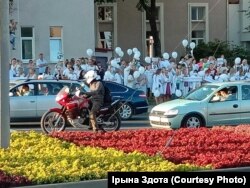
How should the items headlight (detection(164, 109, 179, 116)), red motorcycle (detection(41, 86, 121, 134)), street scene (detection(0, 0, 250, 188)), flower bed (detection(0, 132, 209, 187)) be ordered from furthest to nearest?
headlight (detection(164, 109, 179, 116)), red motorcycle (detection(41, 86, 121, 134)), street scene (detection(0, 0, 250, 188)), flower bed (detection(0, 132, 209, 187))

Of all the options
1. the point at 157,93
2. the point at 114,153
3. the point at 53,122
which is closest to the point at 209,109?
the point at 53,122

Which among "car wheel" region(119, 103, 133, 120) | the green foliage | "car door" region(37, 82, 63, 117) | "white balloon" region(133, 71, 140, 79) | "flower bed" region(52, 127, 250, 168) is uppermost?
the green foliage

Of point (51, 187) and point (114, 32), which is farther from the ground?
point (114, 32)

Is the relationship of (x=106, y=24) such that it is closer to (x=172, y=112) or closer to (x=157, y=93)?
(x=157, y=93)

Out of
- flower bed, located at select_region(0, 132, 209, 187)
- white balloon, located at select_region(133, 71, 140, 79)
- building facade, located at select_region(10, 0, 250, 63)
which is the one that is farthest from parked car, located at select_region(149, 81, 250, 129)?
building facade, located at select_region(10, 0, 250, 63)

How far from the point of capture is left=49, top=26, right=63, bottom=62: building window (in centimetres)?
3716

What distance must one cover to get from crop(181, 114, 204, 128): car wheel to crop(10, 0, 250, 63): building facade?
52.3ft

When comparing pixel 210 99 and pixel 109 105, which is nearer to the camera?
pixel 109 105

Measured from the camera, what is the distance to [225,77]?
3175cm

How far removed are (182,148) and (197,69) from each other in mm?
19460

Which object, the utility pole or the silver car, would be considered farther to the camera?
the silver car

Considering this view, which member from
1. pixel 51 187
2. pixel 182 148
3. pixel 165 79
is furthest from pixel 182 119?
pixel 51 187

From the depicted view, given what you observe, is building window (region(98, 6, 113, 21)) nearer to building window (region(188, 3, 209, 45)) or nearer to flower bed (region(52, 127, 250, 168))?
building window (region(188, 3, 209, 45))

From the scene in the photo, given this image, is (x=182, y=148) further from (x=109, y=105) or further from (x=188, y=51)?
(x=188, y=51)
